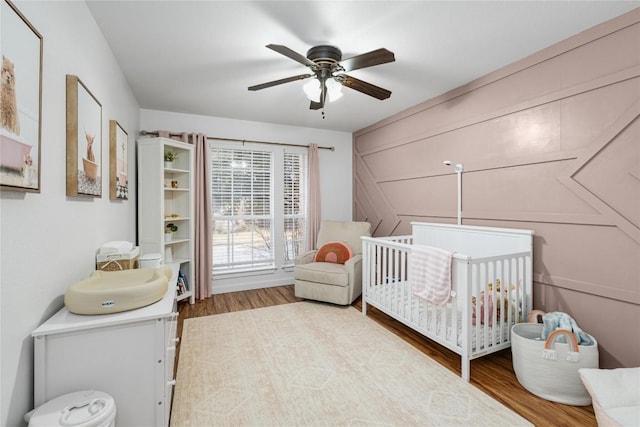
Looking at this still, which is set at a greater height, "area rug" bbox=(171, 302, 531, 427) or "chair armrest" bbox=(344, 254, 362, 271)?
"chair armrest" bbox=(344, 254, 362, 271)

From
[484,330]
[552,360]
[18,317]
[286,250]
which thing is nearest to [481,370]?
[484,330]

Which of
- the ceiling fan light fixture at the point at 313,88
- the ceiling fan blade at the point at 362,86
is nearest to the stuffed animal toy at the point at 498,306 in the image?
the ceiling fan blade at the point at 362,86

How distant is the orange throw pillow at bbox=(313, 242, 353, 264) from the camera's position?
3752mm

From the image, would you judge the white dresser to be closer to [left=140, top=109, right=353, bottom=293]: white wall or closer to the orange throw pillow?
the orange throw pillow

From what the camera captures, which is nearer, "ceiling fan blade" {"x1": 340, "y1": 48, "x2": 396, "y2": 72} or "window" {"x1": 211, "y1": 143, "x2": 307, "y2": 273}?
"ceiling fan blade" {"x1": 340, "y1": 48, "x2": 396, "y2": 72}

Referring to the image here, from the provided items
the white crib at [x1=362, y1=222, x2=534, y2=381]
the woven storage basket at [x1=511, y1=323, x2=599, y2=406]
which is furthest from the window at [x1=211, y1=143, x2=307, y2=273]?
the woven storage basket at [x1=511, y1=323, x2=599, y2=406]

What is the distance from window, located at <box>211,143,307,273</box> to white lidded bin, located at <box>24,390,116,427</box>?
287cm

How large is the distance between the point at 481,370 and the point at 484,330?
0.30 m

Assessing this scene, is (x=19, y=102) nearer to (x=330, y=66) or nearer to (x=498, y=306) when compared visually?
(x=330, y=66)

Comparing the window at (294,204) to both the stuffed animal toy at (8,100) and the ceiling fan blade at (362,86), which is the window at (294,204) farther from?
the stuffed animal toy at (8,100)

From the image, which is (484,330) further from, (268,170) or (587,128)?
(268,170)

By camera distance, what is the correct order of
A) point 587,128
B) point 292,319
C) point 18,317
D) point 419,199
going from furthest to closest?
point 419,199
point 292,319
point 587,128
point 18,317

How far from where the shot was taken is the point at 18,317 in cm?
106

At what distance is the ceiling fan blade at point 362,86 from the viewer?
2.26 meters
